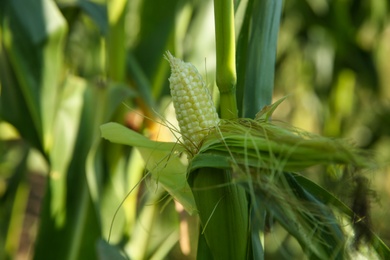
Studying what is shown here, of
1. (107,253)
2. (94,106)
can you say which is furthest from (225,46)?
(94,106)

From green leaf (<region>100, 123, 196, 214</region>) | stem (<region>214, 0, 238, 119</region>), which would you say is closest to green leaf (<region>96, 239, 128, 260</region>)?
green leaf (<region>100, 123, 196, 214</region>)

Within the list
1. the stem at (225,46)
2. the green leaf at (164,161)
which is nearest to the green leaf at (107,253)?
the green leaf at (164,161)

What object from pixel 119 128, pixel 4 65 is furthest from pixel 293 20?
pixel 119 128

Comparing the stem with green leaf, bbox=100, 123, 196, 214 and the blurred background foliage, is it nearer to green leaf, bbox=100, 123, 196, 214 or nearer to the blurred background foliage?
green leaf, bbox=100, 123, 196, 214

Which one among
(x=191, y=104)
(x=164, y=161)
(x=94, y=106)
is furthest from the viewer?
(x=94, y=106)

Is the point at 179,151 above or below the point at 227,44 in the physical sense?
below

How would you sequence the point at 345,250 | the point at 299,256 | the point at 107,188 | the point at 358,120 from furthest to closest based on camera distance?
the point at 358,120
the point at 299,256
the point at 107,188
the point at 345,250

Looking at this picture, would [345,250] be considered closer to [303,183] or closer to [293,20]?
[303,183]

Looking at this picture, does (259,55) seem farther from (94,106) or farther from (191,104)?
(94,106)
